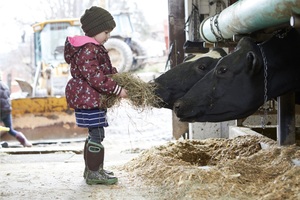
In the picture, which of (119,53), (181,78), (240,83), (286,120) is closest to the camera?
(240,83)

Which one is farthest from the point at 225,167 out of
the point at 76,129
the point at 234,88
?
the point at 76,129

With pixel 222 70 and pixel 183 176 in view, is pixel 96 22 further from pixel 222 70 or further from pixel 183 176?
pixel 183 176

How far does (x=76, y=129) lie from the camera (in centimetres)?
1104

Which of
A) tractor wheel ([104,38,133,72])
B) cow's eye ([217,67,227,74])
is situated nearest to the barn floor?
cow's eye ([217,67,227,74])

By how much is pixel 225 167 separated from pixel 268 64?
2.68 feet

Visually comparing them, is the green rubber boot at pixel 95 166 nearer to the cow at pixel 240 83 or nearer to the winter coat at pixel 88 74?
the winter coat at pixel 88 74

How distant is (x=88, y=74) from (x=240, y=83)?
109cm

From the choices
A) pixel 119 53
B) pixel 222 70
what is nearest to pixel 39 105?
pixel 222 70

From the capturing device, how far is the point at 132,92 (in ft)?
12.8

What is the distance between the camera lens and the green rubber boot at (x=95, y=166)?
13.1 ft

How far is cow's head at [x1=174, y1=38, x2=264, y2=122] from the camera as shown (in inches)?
153

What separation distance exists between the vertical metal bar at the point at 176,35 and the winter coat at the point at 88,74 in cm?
441

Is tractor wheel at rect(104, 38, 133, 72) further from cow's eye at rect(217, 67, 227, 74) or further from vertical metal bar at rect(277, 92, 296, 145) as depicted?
cow's eye at rect(217, 67, 227, 74)

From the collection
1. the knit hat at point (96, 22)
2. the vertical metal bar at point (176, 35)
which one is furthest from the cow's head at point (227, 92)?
the vertical metal bar at point (176, 35)
